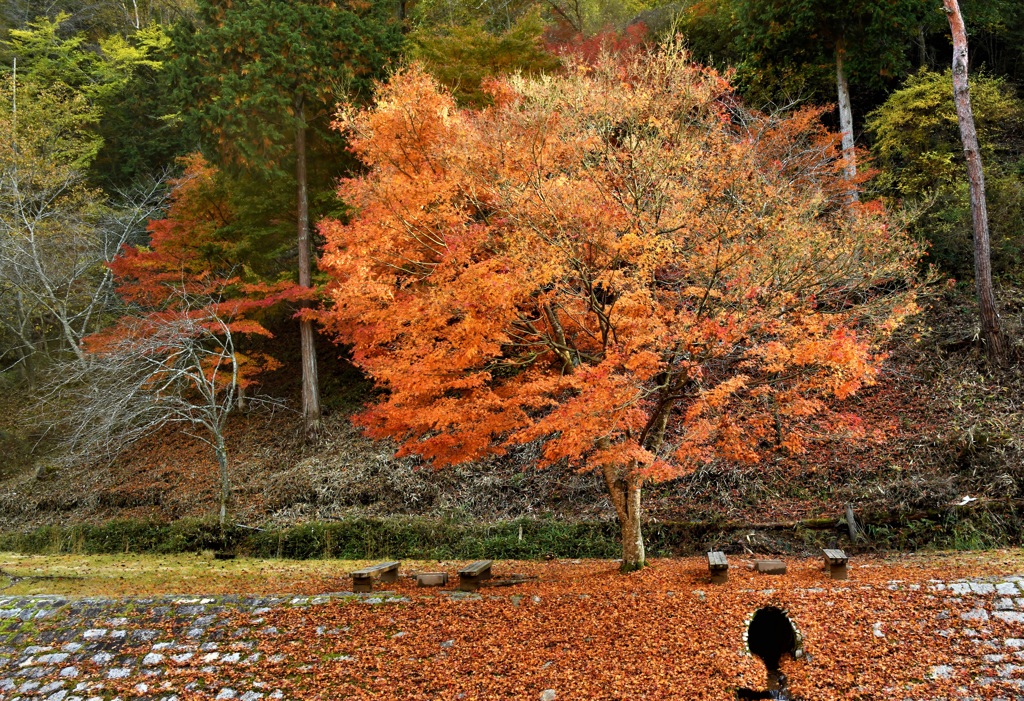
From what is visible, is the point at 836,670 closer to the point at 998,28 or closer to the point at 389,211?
the point at 389,211

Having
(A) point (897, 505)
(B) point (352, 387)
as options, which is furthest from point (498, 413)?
(B) point (352, 387)

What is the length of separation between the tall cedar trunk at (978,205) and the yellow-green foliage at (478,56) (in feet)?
30.7

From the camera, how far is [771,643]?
7059 mm

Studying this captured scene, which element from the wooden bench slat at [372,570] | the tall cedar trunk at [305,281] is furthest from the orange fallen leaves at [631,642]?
the tall cedar trunk at [305,281]

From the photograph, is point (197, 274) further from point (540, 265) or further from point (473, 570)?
point (540, 265)

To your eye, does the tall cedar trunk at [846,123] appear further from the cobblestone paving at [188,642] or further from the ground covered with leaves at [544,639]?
the cobblestone paving at [188,642]

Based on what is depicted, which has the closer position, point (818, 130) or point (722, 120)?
point (722, 120)

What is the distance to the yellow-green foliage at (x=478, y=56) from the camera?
1855 cm

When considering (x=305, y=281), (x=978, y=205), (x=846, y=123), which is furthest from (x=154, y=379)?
(x=978, y=205)

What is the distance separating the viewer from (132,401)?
642 inches

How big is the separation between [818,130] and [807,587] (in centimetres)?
1242

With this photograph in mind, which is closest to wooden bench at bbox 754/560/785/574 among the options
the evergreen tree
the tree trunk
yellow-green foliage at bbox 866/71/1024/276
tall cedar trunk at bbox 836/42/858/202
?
the tree trunk

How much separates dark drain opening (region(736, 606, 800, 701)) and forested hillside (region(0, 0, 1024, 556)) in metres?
2.07

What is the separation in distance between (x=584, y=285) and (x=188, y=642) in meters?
6.17
